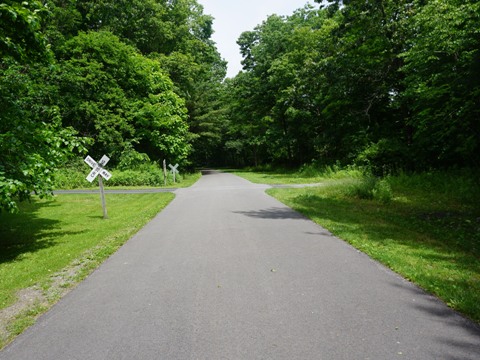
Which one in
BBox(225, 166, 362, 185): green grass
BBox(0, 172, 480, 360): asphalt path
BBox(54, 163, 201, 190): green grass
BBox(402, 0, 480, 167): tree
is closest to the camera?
BBox(0, 172, 480, 360): asphalt path

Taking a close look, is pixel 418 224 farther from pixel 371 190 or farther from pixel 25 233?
pixel 25 233

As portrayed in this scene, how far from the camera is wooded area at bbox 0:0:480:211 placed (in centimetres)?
725

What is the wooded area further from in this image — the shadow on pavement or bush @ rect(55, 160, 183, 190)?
the shadow on pavement

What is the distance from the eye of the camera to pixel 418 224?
29.2 feet

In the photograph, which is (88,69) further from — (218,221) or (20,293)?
(20,293)

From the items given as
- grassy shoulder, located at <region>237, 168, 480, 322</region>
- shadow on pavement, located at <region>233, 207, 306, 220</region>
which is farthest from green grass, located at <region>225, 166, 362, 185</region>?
shadow on pavement, located at <region>233, 207, 306, 220</region>

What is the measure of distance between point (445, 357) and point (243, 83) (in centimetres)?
3972

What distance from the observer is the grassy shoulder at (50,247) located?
4473 millimetres

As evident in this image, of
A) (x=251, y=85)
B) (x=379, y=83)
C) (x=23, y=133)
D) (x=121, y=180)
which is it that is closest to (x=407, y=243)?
(x=23, y=133)

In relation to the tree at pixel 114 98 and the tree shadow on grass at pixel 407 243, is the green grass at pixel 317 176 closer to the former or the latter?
the tree shadow on grass at pixel 407 243

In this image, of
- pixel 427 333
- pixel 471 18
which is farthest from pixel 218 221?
pixel 471 18

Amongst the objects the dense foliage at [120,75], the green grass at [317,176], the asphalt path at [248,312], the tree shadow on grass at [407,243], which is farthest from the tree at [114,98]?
the asphalt path at [248,312]

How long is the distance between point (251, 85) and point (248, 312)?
Answer: 37.9 metres

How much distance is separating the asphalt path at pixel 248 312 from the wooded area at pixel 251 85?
275cm
